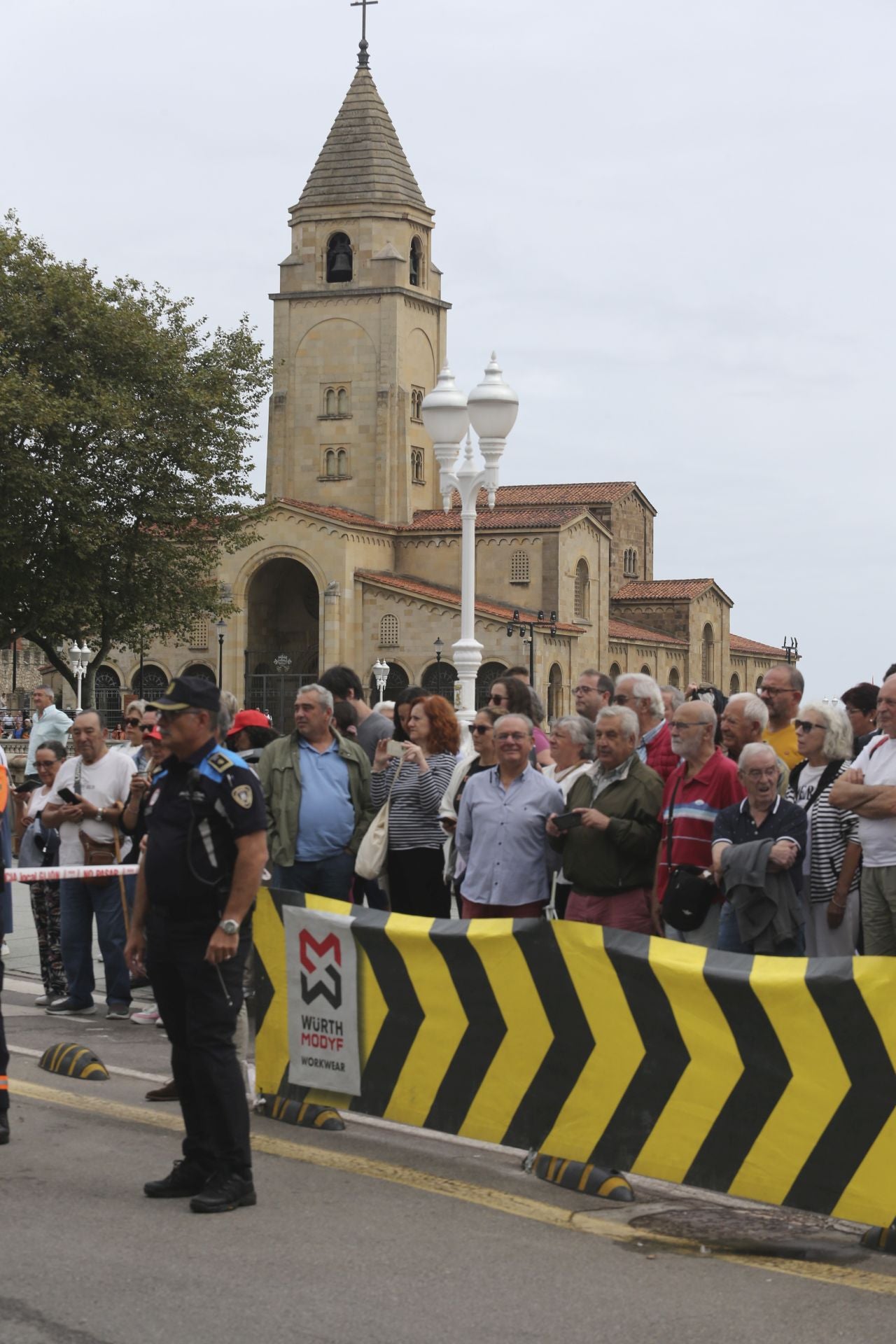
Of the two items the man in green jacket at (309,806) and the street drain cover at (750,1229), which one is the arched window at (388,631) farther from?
the street drain cover at (750,1229)

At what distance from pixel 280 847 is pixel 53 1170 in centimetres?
277

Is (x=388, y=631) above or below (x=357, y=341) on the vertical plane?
below

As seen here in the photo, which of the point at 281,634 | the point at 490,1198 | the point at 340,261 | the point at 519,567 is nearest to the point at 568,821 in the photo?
the point at 490,1198

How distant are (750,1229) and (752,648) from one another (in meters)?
88.3

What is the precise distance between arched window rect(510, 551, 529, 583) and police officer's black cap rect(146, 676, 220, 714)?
66.9m

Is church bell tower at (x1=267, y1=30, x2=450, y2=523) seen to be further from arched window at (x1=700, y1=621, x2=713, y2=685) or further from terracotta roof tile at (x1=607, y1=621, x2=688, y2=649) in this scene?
arched window at (x1=700, y1=621, x2=713, y2=685)

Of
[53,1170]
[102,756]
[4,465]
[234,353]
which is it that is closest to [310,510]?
[234,353]

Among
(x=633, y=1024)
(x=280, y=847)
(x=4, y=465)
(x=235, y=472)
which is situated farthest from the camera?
(x=235, y=472)

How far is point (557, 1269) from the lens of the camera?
5594 millimetres

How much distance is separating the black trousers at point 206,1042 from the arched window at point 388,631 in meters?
63.8

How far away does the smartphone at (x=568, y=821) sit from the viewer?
7.68m

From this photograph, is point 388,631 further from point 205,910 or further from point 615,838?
point 205,910

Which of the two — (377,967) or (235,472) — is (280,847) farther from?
(235,472)

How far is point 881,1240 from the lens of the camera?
5.86m
